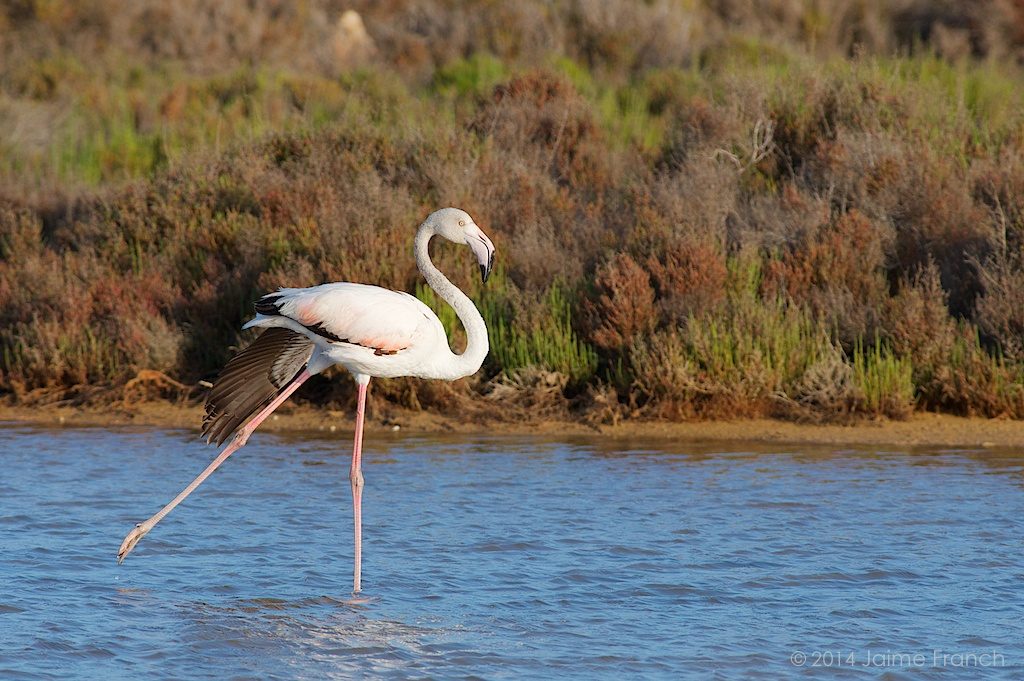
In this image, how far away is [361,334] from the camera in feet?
19.2

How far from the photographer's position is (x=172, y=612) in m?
5.35

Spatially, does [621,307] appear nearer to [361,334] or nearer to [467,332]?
[467,332]

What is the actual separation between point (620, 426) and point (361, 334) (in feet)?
8.98

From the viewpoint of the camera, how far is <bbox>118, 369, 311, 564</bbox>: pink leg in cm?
579

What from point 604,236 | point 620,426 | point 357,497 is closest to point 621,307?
point 620,426

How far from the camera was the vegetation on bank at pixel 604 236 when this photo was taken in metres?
8.20

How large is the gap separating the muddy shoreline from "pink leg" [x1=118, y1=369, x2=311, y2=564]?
2076 millimetres

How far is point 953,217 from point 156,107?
8768 millimetres

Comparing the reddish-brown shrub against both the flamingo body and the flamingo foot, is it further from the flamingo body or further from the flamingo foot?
the flamingo foot

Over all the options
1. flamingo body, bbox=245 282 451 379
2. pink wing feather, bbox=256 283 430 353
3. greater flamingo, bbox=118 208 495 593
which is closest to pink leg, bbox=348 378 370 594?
greater flamingo, bbox=118 208 495 593

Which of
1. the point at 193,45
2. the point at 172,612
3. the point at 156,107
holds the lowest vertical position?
the point at 172,612

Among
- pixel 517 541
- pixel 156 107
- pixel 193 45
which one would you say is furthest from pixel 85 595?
pixel 193 45

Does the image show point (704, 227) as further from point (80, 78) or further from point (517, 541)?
point (80, 78)

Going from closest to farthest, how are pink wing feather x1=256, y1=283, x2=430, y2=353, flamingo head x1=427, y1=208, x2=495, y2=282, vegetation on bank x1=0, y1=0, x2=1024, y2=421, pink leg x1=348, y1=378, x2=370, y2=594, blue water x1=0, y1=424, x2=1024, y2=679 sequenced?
blue water x1=0, y1=424, x2=1024, y2=679 < pink leg x1=348, y1=378, x2=370, y2=594 < pink wing feather x1=256, y1=283, x2=430, y2=353 < flamingo head x1=427, y1=208, x2=495, y2=282 < vegetation on bank x1=0, y1=0, x2=1024, y2=421
